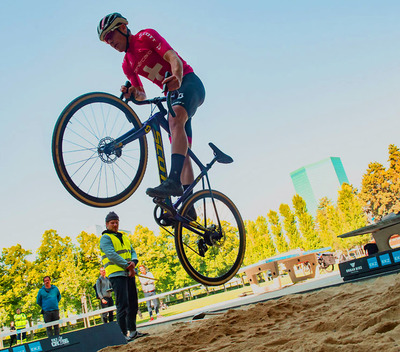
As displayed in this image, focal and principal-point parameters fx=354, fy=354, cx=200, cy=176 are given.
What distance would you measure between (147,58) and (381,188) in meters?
50.8

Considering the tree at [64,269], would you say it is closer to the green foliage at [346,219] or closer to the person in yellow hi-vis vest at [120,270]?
the person in yellow hi-vis vest at [120,270]

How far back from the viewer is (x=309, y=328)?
3252 mm

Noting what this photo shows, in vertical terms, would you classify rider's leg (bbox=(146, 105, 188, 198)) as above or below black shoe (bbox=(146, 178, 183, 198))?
above

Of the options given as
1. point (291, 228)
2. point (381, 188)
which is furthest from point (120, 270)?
point (381, 188)

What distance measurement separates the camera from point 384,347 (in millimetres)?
2139

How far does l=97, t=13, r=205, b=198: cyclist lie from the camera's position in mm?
3197

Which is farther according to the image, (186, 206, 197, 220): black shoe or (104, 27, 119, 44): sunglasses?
(186, 206, 197, 220): black shoe

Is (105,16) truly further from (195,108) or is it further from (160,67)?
(195,108)

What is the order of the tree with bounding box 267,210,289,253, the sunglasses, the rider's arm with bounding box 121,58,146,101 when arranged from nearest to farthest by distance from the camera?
the sunglasses, the rider's arm with bounding box 121,58,146,101, the tree with bounding box 267,210,289,253

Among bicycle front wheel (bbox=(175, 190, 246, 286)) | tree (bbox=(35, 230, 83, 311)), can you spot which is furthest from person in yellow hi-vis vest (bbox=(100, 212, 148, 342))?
tree (bbox=(35, 230, 83, 311))

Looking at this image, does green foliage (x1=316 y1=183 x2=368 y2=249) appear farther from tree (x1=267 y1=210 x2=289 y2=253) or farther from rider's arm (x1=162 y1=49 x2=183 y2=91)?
rider's arm (x1=162 y1=49 x2=183 y2=91)

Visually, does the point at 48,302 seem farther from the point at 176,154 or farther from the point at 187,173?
the point at 176,154

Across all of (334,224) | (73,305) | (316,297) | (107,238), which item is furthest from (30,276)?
(334,224)

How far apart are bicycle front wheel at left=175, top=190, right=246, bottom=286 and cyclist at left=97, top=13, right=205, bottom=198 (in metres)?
0.58
